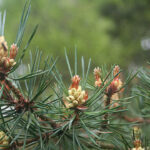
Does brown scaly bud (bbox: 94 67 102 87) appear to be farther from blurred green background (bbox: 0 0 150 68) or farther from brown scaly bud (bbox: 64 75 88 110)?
blurred green background (bbox: 0 0 150 68)

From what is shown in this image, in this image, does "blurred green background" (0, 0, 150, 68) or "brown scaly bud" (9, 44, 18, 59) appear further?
"blurred green background" (0, 0, 150, 68)

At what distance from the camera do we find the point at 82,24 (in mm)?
3943

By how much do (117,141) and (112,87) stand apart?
86mm

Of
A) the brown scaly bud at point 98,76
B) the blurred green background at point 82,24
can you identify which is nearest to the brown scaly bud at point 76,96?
the brown scaly bud at point 98,76

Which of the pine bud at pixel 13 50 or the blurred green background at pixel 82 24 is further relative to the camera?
the blurred green background at pixel 82 24

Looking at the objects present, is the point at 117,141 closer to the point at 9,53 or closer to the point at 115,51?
the point at 9,53

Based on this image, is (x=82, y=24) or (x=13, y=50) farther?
(x=82, y=24)

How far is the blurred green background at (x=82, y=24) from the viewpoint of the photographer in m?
3.46

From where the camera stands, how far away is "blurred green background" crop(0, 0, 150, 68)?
11.3 ft

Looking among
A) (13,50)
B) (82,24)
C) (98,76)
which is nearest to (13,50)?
(13,50)

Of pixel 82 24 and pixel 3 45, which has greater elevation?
pixel 82 24

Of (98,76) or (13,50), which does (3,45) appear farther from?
(98,76)

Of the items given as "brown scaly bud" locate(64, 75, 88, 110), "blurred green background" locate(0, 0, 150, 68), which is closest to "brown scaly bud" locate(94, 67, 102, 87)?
"brown scaly bud" locate(64, 75, 88, 110)

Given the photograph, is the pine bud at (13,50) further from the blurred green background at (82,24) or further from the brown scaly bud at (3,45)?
the blurred green background at (82,24)
